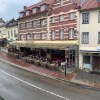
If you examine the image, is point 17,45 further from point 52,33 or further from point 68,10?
point 68,10

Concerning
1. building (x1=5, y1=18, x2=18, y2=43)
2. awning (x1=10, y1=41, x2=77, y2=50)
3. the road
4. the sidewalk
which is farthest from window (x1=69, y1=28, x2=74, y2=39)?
building (x1=5, y1=18, x2=18, y2=43)

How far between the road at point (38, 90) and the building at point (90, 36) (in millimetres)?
7603

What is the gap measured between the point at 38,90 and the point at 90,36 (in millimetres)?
15028

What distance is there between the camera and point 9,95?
80.7 feet

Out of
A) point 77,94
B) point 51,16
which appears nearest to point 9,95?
point 77,94

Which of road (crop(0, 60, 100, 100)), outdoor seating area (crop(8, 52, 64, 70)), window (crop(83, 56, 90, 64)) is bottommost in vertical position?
road (crop(0, 60, 100, 100))

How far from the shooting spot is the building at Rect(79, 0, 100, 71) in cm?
3831

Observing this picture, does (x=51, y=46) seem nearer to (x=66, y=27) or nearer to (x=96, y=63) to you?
(x=66, y=27)

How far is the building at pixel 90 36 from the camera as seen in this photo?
38.3 metres

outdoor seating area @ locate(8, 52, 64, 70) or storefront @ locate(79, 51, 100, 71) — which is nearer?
storefront @ locate(79, 51, 100, 71)

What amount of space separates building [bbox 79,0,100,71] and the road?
7603mm

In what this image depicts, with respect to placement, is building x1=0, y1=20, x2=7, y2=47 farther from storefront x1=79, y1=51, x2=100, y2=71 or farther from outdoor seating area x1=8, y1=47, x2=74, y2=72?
storefront x1=79, y1=51, x2=100, y2=71

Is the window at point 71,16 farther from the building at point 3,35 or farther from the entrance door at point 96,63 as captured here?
the building at point 3,35

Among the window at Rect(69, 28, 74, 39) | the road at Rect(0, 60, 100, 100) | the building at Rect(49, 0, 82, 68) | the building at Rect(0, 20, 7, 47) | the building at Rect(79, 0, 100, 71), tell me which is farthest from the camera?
the building at Rect(0, 20, 7, 47)
